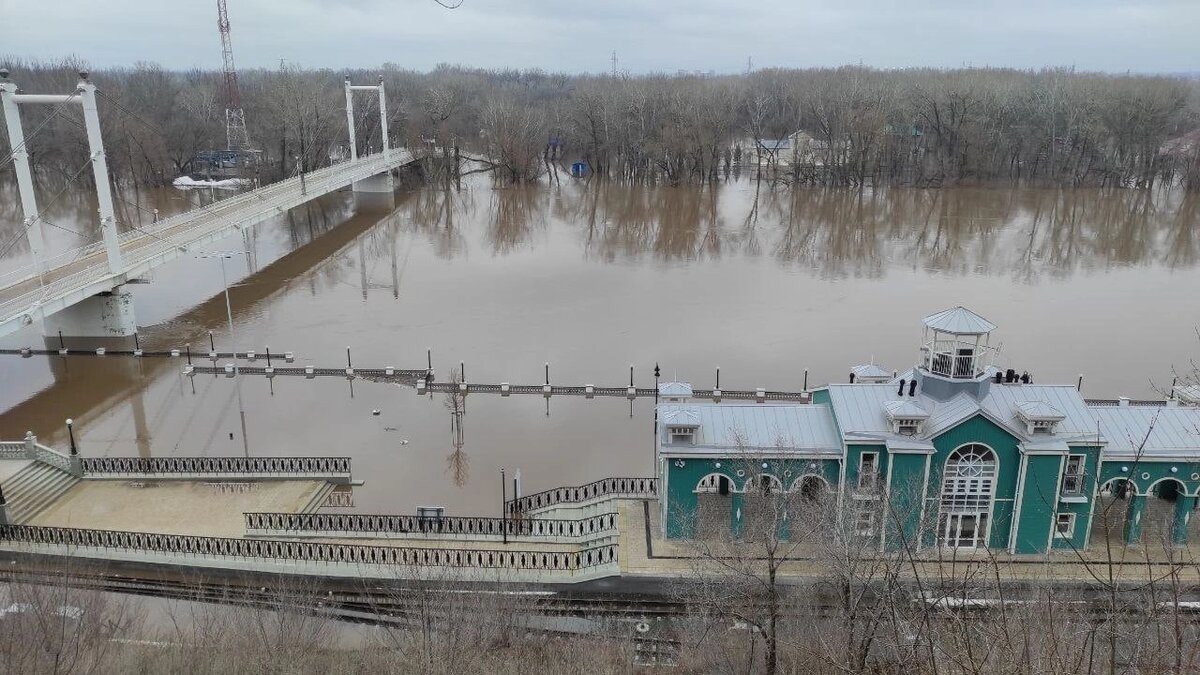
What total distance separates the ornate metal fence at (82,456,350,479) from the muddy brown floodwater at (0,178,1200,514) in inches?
63.8

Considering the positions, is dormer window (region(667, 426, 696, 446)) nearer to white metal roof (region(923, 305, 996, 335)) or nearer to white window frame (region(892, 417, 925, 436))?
white window frame (region(892, 417, 925, 436))

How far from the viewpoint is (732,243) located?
41.6 meters

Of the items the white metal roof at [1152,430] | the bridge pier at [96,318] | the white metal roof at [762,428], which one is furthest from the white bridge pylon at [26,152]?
the white metal roof at [1152,430]

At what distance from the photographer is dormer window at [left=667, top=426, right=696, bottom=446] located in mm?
14695

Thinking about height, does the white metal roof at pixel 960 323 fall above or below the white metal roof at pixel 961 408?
above

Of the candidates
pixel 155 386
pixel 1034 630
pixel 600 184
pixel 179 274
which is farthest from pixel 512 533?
pixel 600 184

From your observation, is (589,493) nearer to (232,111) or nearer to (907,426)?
(907,426)

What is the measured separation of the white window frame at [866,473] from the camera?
14281mm

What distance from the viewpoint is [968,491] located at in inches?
566

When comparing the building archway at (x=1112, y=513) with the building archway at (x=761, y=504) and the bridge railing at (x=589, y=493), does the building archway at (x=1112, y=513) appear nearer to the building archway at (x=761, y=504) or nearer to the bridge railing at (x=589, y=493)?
the building archway at (x=761, y=504)

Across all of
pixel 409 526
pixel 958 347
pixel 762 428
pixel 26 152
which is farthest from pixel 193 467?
pixel 958 347

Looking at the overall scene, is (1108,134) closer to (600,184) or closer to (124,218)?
(600,184)

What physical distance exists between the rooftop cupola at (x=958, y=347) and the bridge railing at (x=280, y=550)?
22.1 ft

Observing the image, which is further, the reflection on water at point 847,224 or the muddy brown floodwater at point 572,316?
the reflection on water at point 847,224
